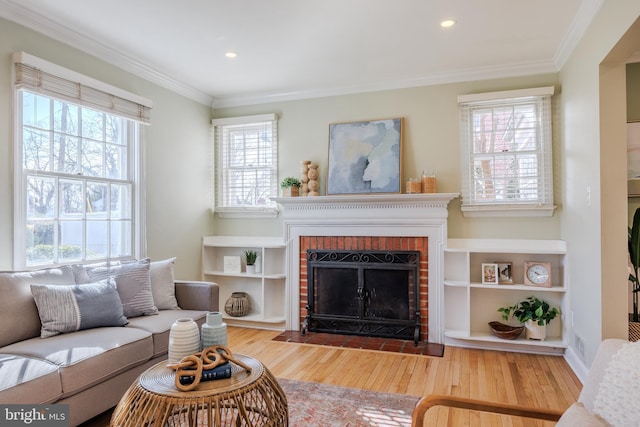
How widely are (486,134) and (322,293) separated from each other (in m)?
2.30

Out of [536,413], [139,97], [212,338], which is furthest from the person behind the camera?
[139,97]

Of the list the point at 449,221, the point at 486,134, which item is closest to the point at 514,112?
the point at 486,134

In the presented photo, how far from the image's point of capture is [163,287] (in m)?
3.39

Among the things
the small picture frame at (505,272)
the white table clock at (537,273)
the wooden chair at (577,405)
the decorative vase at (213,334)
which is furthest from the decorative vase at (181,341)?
the white table clock at (537,273)

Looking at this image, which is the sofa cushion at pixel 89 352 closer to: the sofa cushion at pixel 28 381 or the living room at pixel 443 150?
the sofa cushion at pixel 28 381

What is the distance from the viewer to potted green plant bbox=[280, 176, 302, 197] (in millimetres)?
4438

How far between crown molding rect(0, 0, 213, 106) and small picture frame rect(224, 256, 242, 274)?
1.87m

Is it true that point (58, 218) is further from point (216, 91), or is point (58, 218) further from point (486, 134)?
point (486, 134)

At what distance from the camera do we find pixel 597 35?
8.74ft

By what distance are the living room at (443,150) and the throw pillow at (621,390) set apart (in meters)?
1.71

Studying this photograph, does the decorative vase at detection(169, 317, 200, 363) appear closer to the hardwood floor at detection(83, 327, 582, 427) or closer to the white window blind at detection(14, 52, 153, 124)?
the hardwood floor at detection(83, 327, 582, 427)

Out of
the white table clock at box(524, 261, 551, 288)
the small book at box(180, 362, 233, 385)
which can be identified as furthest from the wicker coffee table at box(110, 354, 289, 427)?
the white table clock at box(524, 261, 551, 288)

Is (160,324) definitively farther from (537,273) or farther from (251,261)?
(537,273)

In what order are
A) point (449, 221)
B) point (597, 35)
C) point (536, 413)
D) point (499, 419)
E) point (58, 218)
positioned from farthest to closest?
point (449, 221)
point (58, 218)
point (597, 35)
point (499, 419)
point (536, 413)
